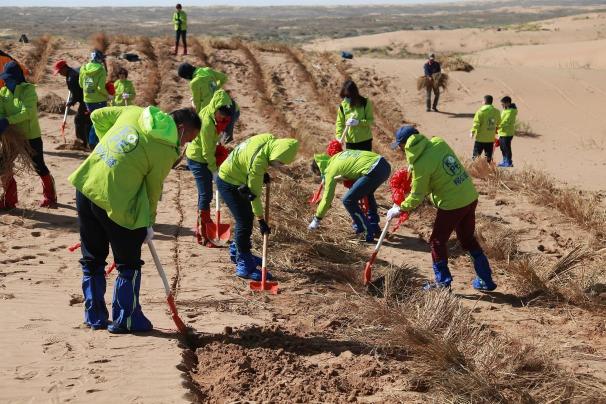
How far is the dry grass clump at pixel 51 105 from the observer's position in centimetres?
1600

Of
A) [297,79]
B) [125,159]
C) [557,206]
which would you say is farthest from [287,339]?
[297,79]

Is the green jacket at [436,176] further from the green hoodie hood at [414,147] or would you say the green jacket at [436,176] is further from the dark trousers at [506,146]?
the dark trousers at [506,146]

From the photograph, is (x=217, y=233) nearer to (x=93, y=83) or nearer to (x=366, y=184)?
(x=366, y=184)

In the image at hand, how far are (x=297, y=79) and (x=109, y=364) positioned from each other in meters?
16.7

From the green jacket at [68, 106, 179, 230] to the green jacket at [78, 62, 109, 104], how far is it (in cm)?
665

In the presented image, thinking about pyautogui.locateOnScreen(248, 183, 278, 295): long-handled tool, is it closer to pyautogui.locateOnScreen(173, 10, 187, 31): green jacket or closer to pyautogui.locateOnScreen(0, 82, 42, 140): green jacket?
pyautogui.locateOnScreen(0, 82, 42, 140): green jacket

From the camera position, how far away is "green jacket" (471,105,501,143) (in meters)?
13.0

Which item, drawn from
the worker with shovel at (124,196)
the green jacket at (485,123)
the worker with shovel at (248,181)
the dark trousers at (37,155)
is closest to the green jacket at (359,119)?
the worker with shovel at (248,181)

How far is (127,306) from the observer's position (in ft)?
17.2

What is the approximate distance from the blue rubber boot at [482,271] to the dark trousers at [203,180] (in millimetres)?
2731

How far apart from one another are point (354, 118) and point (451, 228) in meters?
2.99

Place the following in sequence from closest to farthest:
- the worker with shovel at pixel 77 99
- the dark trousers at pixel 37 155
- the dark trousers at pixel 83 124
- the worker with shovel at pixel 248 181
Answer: the worker with shovel at pixel 248 181, the dark trousers at pixel 37 155, the worker with shovel at pixel 77 99, the dark trousers at pixel 83 124

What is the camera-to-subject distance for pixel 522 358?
201 inches

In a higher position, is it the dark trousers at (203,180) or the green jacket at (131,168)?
the green jacket at (131,168)
